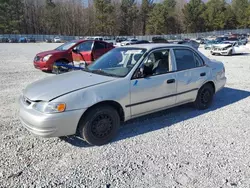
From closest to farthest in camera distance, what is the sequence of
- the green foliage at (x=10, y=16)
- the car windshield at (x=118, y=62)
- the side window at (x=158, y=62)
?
the car windshield at (x=118, y=62) → the side window at (x=158, y=62) → the green foliage at (x=10, y=16)

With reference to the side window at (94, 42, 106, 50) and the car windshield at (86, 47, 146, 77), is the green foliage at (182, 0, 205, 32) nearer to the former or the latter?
the side window at (94, 42, 106, 50)

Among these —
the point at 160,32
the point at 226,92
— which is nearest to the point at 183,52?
the point at 226,92

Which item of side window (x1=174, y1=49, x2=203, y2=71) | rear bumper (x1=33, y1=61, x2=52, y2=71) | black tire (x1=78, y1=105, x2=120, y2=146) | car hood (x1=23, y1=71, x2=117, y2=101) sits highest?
side window (x1=174, y1=49, x2=203, y2=71)

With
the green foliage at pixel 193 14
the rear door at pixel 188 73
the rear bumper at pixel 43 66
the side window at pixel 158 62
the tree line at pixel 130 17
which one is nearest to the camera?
the side window at pixel 158 62

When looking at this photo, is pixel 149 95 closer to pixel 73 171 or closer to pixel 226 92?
pixel 73 171

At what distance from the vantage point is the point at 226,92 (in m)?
6.63

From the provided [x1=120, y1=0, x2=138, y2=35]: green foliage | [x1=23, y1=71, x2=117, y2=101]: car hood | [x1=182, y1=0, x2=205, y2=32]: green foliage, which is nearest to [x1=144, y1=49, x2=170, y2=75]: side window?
[x1=23, y1=71, x2=117, y2=101]: car hood

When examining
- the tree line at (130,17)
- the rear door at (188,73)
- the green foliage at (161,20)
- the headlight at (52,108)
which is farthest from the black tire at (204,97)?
the green foliage at (161,20)

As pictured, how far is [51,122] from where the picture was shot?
3.13 meters

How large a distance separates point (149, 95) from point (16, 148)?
231 cm

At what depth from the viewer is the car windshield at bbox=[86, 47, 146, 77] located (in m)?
3.96

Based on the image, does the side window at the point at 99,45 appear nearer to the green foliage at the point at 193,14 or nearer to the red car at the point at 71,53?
the red car at the point at 71,53

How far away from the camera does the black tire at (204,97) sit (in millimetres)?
5035

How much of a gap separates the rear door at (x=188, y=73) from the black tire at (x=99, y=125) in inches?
61.2
